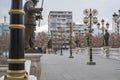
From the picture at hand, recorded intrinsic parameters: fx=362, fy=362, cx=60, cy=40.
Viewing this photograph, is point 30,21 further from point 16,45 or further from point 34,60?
point 16,45

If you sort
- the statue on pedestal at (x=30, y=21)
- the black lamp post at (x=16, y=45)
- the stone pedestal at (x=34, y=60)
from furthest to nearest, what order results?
the stone pedestal at (x=34, y=60) → the statue on pedestal at (x=30, y=21) → the black lamp post at (x=16, y=45)

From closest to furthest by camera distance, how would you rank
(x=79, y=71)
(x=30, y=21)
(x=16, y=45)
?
(x=16, y=45) → (x=30, y=21) → (x=79, y=71)

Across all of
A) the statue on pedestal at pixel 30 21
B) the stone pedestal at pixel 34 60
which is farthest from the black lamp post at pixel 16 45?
the stone pedestal at pixel 34 60

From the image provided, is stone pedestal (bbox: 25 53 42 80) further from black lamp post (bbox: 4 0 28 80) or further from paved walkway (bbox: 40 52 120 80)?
black lamp post (bbox: 4 0 28 80)

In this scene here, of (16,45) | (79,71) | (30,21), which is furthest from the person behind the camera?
(79,71)

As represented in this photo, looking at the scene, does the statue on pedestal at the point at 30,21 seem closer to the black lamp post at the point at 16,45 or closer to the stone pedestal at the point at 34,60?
the stone pedestal at the point at 34,60

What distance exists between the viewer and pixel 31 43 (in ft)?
42.2

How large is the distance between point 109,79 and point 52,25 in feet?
579

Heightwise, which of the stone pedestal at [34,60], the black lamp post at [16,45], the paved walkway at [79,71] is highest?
the black lamp post at [16,45]

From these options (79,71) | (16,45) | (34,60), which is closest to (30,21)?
(34,60)

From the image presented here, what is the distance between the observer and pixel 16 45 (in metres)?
4.39

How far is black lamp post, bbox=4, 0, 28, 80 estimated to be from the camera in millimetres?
4348

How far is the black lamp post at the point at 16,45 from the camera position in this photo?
14.3ft

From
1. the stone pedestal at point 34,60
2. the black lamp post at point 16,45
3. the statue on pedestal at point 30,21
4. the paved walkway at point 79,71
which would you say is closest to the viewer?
the black lamp post at point 16,45
